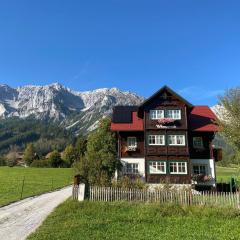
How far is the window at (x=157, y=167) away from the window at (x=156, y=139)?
101 inches

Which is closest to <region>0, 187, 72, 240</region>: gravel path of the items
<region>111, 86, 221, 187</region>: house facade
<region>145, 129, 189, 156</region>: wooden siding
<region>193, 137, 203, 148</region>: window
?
<region>111, 86, 221, 187</region>: house facade

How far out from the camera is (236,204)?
21.9 m

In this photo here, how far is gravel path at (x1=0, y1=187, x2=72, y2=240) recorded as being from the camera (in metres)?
15.1

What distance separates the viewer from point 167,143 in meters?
41.8

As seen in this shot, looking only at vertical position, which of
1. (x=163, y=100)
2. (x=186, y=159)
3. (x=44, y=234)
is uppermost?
(x=163, y=100)

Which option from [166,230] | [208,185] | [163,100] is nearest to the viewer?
[166,230]

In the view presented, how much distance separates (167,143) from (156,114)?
4.25 metres

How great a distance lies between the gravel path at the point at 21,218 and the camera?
1508 centimetres

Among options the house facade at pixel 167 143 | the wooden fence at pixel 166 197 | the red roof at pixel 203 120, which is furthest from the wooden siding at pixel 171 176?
the wooden fence at pixel 166 197

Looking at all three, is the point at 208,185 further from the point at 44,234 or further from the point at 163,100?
the point at 44,234

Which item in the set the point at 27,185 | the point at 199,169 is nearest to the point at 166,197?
the point at 199,169

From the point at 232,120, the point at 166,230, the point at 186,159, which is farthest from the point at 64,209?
the point at 232,120

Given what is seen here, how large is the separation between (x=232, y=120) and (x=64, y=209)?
31293 mm

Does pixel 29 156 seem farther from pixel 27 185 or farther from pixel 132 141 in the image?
pixel 132 141
